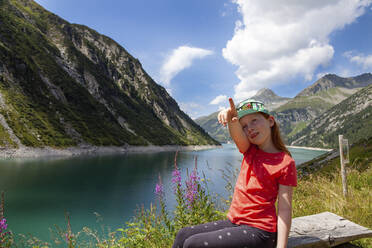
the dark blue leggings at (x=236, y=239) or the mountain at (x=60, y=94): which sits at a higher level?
Answer: the mountain at (x=60, y=94)

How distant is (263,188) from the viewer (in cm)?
274

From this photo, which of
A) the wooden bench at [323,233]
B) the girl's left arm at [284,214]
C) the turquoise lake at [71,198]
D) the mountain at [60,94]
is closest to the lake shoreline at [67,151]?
the mountain at [60,94]

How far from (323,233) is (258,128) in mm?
1994

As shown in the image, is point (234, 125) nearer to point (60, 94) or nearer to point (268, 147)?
point (268, 147)

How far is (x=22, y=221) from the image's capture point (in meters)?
18.1

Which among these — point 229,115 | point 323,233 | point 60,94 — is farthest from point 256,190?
point 60,94

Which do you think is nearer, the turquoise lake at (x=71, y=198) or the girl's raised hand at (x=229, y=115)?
the girl's raised hand at (x=229, y=115)

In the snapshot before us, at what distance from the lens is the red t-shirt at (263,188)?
2625 millimetres

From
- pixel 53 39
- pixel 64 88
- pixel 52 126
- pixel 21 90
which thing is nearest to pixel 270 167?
pixel 52 126

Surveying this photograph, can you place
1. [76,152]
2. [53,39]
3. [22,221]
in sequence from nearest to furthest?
[22,221] → [76,152] → [53,39]

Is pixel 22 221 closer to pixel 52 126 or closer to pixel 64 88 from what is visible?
pixel 52 126

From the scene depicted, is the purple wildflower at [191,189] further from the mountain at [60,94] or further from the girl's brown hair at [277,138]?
the mountain at [60,94]

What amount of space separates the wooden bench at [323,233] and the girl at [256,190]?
2.67 ft

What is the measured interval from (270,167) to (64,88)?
434 feet
